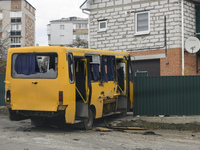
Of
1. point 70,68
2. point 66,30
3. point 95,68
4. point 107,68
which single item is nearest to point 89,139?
point 70,68

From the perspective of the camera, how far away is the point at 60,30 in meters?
85.3

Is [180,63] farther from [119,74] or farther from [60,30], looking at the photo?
[60,30]

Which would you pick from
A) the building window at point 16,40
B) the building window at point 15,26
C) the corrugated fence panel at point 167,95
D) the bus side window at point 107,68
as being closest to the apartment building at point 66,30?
the building window at point 16,40

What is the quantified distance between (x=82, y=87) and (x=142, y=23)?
414 inches

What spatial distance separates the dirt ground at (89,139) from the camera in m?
9.63

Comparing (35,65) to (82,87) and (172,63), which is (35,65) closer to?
(82,87)

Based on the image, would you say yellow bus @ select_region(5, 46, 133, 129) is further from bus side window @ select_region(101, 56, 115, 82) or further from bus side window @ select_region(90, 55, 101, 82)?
bus side window @ select_region(101, 56, 115, 82)

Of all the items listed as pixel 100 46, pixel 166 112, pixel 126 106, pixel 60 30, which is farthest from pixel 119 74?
pixel 60 30

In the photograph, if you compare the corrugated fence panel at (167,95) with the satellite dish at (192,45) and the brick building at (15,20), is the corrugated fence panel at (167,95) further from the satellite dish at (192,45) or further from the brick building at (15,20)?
the brick building at (15,20)

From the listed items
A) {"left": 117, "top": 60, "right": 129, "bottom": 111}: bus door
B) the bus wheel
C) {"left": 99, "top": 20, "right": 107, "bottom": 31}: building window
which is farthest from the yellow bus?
{"left": 99, "top": 20, "right": 107, "bottom": 31}: building window

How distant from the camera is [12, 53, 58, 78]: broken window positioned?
1212cm

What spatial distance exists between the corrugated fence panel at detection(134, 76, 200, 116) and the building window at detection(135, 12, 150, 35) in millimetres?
7680

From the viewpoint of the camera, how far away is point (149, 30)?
22.0 m

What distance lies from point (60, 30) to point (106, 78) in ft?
236
